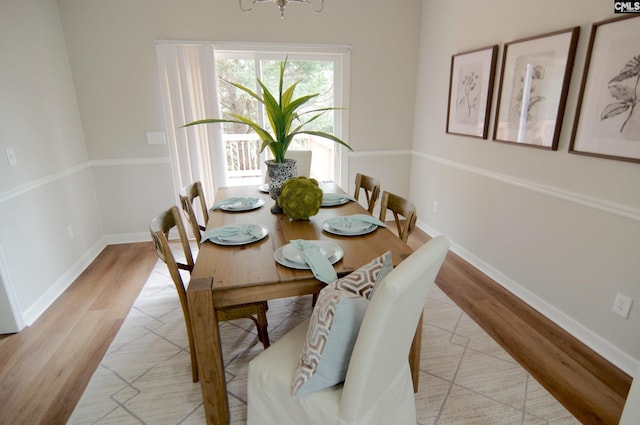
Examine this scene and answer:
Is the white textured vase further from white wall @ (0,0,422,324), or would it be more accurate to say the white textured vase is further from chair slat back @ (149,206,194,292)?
white wall @ (0,0,422,324)

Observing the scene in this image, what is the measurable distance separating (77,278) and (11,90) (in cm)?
151

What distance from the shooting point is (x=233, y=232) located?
1.68m

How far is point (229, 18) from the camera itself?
3.26 meters

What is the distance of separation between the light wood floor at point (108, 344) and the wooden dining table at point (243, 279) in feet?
2.60

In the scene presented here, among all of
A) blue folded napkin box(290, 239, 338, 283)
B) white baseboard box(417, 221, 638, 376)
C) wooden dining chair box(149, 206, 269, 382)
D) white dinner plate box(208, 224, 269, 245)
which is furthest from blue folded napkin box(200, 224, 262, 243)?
white baseboard box(417, 221, 638, 376)

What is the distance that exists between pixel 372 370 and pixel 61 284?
2760 mm

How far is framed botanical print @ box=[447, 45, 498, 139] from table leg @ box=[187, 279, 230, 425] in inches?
100

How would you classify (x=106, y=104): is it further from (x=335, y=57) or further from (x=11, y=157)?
(x=335, y=57)

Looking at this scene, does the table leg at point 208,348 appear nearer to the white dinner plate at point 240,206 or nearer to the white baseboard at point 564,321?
the white dinner plate at point 240,206

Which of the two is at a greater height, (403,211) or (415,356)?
(403,211)

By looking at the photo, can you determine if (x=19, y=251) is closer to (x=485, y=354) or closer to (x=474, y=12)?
(x=485, y=354)

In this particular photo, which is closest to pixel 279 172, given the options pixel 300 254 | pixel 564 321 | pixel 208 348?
pixel 300 254

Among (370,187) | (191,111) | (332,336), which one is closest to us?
(332,336)

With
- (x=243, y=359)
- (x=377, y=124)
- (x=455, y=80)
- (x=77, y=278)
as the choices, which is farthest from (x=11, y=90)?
(x=455, y=80)
